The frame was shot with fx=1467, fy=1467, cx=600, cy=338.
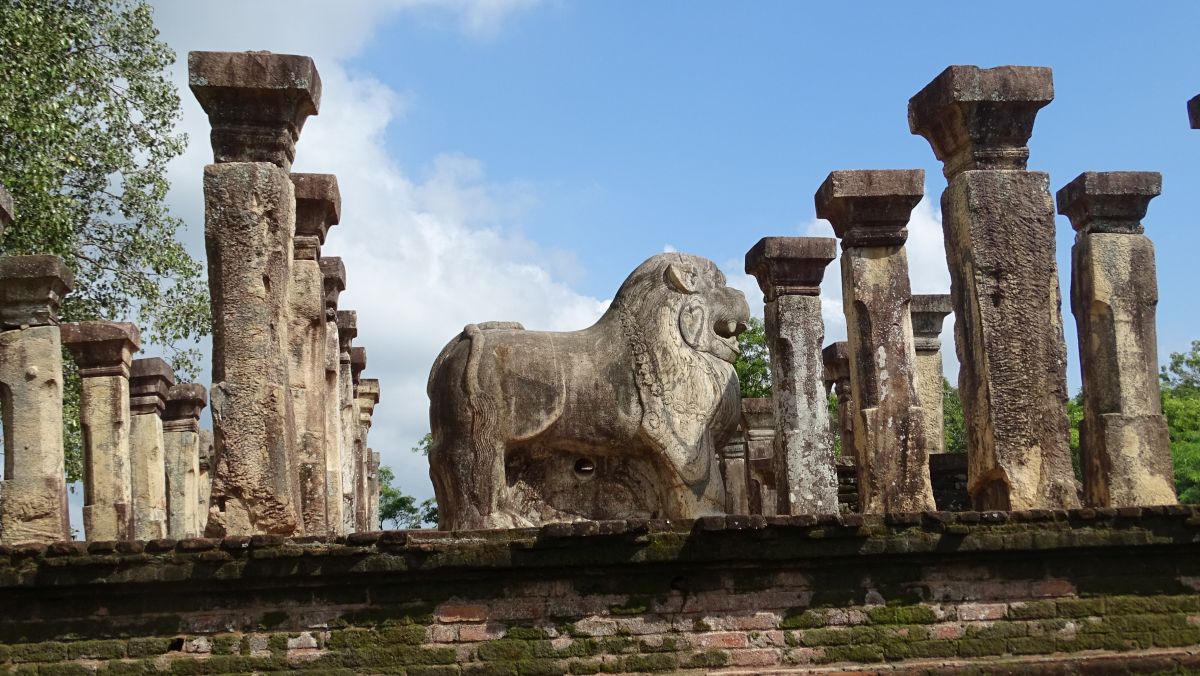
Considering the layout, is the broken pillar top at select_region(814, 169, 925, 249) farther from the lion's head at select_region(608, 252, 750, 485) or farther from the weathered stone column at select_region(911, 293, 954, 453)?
the weathered stone column at select_region(911, 293, 954, 453)

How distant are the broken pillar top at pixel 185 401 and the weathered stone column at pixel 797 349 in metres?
7.03

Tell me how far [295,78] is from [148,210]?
10912 millimetres

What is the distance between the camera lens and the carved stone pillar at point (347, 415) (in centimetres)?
1365

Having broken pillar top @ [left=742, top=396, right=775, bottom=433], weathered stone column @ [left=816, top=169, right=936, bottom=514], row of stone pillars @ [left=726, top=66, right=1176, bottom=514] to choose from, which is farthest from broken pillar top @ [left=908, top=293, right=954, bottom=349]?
weathered stone column @ [left=816, top=169, right=936, bottom=514]

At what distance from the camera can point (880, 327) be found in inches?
403

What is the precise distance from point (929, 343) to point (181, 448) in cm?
815

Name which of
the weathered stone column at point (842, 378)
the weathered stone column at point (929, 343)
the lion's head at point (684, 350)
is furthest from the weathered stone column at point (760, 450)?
the lion's head at point (684, 350)

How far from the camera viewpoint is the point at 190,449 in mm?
16203

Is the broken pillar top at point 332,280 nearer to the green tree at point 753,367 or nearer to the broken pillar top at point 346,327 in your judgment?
the broken pillar top at point 346,327

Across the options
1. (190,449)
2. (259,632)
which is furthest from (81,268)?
(259,632)

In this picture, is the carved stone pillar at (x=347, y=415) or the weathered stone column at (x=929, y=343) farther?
the weathered stone column at (x=929, y=343)

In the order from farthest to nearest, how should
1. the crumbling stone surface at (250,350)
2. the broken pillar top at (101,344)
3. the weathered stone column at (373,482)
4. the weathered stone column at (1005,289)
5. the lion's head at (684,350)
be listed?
the weathered stone column at (373,482)
the broken pillar top at (101,344)
the lion's head at (684,350)
the weathered stone column at (1005,289)
the crumbling stone surface at (250,350)

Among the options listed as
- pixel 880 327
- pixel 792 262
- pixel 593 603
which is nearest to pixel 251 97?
pixel 593 603

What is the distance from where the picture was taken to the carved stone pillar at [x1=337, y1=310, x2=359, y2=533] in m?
13.6
